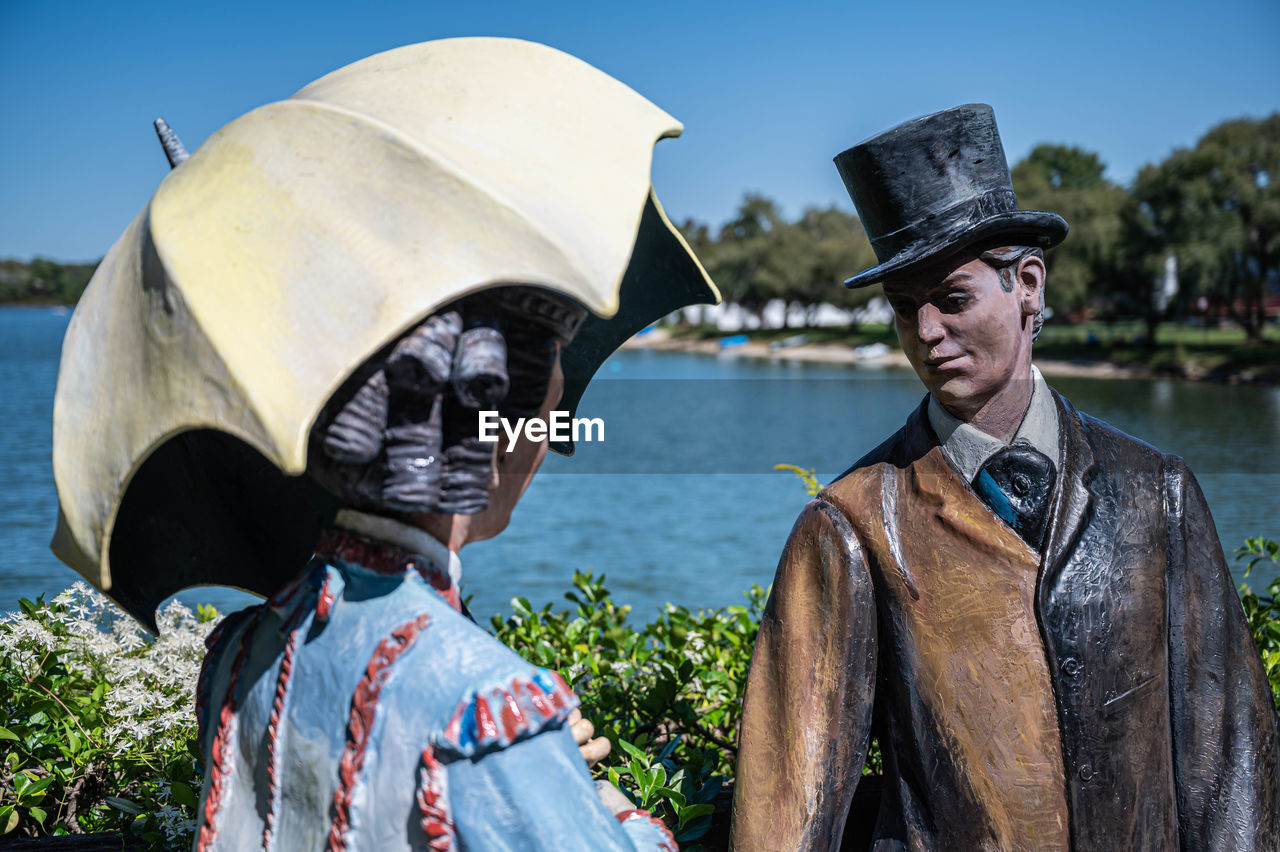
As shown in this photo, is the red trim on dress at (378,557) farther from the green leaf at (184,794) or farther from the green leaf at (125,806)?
the green leaf at (125,806)

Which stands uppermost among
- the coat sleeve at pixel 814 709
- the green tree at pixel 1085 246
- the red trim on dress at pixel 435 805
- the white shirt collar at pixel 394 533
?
the green tree at pixel 1085 246

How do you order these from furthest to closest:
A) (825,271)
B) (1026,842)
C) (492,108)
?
(825,271)
(1026,842)
(492,108)

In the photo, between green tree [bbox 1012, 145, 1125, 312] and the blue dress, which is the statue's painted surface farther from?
green tree [bbox 1012, 145, 1125, 312]

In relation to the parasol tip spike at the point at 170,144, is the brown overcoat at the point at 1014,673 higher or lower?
lower

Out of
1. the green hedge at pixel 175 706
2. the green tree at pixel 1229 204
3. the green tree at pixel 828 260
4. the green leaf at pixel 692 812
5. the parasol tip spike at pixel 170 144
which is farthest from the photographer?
the green tree at pixel 828 260

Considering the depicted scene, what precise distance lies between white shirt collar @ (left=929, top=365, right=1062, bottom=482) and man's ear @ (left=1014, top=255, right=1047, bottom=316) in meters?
0.14

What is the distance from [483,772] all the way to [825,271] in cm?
5698

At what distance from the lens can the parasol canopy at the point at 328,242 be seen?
1.25 meters

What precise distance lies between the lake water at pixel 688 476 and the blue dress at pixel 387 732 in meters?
1.02

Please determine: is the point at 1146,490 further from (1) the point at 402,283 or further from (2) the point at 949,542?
(1) the point at 402,283

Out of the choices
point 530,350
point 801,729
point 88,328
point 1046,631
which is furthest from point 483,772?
point 1046,631

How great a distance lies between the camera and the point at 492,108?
1.39 m

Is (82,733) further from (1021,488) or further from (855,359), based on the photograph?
(855,359)

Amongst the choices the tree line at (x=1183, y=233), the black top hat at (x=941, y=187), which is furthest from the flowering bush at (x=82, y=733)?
the tree line at (x=1183, y=233)
